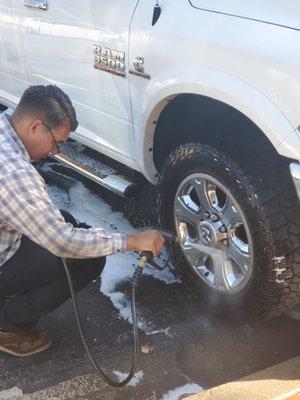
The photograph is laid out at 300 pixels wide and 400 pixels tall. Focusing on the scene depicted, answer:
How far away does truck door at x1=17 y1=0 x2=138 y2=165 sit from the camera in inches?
120

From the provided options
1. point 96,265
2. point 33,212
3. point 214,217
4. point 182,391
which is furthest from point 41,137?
point 182,391

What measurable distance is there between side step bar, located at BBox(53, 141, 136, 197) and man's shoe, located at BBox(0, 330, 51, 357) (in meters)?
1.02

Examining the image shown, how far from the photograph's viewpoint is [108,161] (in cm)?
404

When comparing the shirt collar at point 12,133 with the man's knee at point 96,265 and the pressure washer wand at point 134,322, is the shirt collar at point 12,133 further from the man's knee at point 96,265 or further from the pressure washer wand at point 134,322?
the man's knee at point 96,265

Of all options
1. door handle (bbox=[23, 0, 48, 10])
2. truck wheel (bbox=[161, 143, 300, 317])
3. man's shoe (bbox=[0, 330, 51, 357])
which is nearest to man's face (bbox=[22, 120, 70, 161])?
truck wheel (bbox=[161, 143, 300, 317])

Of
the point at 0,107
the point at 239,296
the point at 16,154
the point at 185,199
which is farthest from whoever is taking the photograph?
the point at 0,107

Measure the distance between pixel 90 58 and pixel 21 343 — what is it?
5.04 ft

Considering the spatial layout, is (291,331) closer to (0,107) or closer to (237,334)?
(237,334)

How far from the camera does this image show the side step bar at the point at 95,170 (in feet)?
11.2

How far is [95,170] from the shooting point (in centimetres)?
360

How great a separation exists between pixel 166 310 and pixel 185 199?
1.88 ft

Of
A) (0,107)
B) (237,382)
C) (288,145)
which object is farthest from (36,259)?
(0,107)

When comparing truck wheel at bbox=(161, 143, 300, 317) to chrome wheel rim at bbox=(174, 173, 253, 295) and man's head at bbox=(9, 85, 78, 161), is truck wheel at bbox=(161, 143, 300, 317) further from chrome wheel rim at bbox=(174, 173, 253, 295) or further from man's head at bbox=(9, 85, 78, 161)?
man's head at bbox=(9, 85, 78, 161)

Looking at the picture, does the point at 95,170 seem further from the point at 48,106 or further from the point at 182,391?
the point at 182,391
